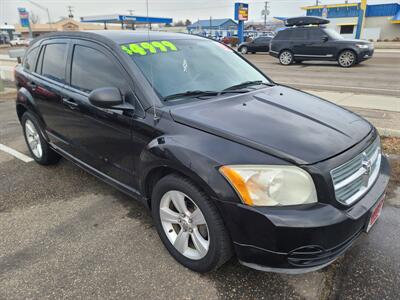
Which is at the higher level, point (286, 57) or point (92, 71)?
point (92, 71)

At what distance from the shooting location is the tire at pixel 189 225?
7.31 ft

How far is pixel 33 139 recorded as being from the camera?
470cm

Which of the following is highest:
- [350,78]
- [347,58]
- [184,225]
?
[184,225]

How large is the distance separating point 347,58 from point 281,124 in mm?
14461

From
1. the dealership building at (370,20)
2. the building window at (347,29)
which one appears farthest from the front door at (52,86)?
the building window at (347,29)

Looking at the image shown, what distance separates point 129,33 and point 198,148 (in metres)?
1.82

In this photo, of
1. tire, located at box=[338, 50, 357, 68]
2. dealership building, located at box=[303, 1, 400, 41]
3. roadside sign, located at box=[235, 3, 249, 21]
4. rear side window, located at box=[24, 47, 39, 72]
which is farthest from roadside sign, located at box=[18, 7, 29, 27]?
rear side window, located at box=[24, 47, 39, 72]

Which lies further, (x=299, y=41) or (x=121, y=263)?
(x=299, y=41)

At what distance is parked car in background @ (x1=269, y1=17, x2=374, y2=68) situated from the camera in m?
14.8

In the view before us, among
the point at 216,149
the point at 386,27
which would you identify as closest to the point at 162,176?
the point at 216,149

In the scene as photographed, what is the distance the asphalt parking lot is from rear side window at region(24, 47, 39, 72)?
1.73 m

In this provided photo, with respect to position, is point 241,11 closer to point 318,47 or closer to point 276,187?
point 318,47

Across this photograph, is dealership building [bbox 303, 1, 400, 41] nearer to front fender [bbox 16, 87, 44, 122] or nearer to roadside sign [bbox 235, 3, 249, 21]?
roadside sign [bbox 235, 3, 249, 21]

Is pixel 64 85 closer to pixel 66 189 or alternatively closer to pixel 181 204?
pixel 66 189
